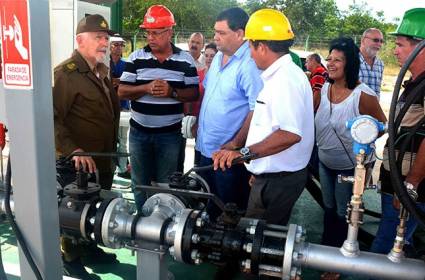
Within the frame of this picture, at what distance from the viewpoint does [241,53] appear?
8.96 feet

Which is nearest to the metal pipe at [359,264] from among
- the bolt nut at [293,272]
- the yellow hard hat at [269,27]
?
the bolt nut at [293,272]

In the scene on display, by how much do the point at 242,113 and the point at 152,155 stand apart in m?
0.90

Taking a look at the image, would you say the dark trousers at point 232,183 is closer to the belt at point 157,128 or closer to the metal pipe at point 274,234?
the belt at point 157,128

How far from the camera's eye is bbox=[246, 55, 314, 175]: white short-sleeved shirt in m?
1.93

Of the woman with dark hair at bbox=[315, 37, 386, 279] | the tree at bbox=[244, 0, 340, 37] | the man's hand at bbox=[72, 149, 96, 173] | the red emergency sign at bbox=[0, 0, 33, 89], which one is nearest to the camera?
the red emergency sign at bbox=[0, 0, 33, 89]

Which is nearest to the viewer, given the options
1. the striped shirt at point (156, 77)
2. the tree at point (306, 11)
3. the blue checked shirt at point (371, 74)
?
the striped shirt at point (156, 77)

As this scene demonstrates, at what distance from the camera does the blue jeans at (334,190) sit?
276 cm

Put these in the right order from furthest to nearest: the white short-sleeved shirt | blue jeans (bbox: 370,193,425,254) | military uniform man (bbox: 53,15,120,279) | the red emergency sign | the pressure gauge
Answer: military uniform man (bbox: 53,15,120,279)
blue jeans (bbox: 370,193,425,254)
the white short-sleeved shirt
the pressure gauge
the red emergency sign

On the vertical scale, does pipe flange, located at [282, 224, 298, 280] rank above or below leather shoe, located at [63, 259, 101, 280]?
above

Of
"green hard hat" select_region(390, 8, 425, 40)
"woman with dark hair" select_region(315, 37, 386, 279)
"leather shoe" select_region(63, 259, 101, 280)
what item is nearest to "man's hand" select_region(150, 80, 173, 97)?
"woman with dark hair" select_region(315, 37, 386, 279)

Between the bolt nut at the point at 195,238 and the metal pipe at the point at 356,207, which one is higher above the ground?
the metal pipe at the point at 356,207

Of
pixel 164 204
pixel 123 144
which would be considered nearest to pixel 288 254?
pixel 164 204

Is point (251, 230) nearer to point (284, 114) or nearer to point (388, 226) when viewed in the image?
point (284, 114)

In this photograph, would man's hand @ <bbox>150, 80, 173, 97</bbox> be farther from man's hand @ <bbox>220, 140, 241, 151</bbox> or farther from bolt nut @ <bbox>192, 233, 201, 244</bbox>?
bolt nut @ <bbox>192, 233, 201, 244</bbox>
